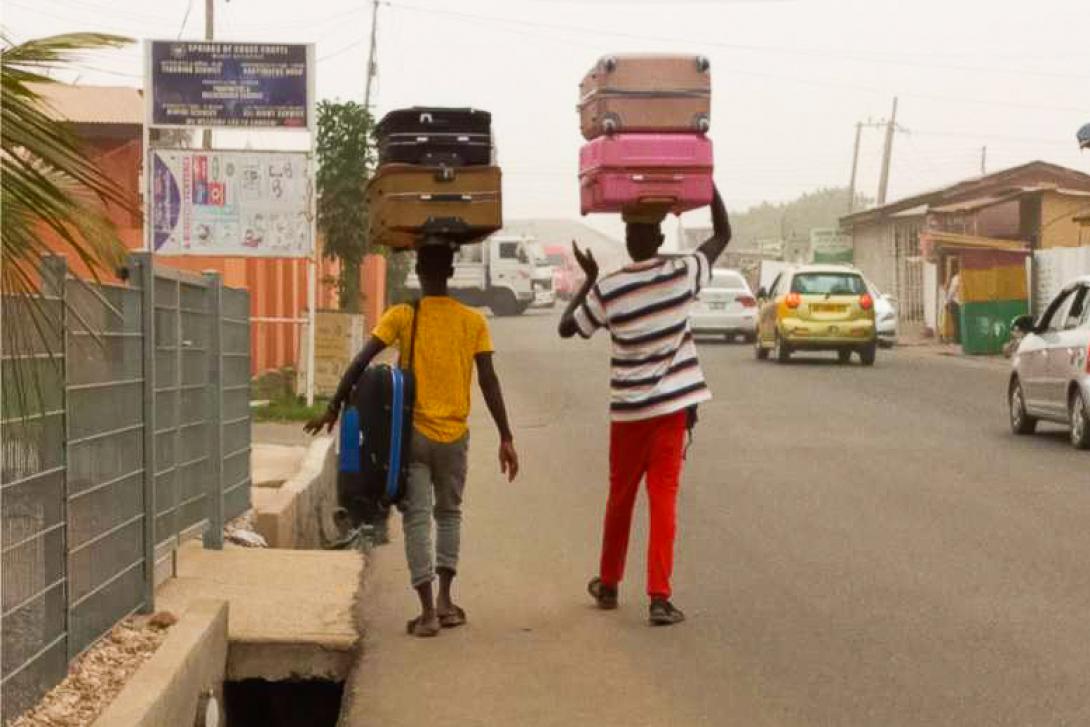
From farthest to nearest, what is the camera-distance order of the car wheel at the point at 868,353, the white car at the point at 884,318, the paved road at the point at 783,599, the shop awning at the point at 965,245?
the shop awning at the point at 965,245 → the white car at the point at 884,318 → the car wheel at the point at 868,353 → the paved road at the point at 783,599

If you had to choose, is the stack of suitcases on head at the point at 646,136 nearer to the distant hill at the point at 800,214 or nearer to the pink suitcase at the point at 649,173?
the pink suitcase at the point at 649,173

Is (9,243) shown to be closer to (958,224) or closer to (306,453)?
(306,453)

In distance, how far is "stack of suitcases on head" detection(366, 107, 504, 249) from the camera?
838 centimetres

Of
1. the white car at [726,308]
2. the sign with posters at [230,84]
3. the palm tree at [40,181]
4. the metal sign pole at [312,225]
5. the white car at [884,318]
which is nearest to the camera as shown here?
the palm tree at [40,181]

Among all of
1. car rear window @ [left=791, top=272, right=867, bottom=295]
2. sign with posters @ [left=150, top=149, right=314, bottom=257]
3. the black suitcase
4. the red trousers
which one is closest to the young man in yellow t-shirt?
the black suitcase

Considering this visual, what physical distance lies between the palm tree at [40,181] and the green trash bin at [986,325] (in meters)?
35.6

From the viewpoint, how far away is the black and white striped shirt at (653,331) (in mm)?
8617

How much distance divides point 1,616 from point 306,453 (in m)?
10.6

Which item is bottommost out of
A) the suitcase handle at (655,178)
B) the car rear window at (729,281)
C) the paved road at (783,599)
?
the paved road at (783,599)

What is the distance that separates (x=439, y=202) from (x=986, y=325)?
3183cm

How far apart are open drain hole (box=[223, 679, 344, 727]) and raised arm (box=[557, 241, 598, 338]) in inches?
72.7

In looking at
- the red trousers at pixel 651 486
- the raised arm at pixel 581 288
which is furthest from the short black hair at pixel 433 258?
the red trousers at pixel 651 486

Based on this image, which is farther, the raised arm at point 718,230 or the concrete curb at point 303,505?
A: the concrete curb at point 303,505

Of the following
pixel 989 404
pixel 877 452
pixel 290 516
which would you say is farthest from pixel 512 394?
→ pixel 290 516
